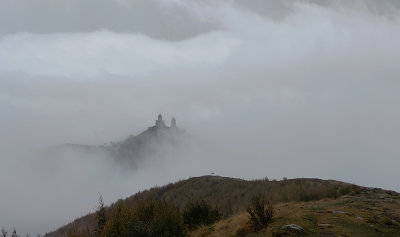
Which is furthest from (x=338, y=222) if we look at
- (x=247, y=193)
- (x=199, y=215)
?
(x=247, y=193)

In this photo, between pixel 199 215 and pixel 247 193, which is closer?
pixel 199 215

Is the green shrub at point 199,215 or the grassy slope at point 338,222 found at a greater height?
the green shrub at point 199,215

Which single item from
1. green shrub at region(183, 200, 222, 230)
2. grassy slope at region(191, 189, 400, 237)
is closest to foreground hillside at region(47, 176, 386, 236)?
grassy slope at region(191, 189, 400, 237)

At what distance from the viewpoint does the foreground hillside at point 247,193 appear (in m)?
21.3

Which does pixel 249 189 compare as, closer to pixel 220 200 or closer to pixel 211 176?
pixel 220 200

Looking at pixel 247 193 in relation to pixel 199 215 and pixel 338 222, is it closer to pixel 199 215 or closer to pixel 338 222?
pixel 199 215

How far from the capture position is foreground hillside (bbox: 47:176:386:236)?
21.3 meters

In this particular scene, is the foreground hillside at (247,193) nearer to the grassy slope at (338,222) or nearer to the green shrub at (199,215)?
the grassy slope at (338,222)

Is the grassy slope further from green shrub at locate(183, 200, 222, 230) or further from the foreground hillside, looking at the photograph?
green shrub at locate(183, 200, 222, 230)

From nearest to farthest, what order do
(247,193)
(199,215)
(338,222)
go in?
(338,222), (199,215), (247,193)

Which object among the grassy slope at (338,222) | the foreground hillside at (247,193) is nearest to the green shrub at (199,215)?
the foreground hillside at (247,193)

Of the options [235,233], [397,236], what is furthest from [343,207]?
[235,233]

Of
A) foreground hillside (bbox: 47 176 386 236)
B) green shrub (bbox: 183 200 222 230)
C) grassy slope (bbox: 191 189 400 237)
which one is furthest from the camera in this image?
green shrub (bbox: 183 200 222 230)

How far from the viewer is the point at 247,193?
120ft
